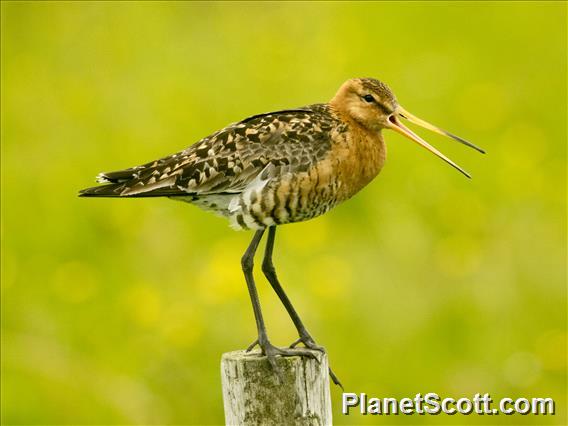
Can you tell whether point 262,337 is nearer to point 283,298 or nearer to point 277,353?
point 277,353

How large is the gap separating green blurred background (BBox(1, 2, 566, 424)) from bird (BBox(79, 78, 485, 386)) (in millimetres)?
2531

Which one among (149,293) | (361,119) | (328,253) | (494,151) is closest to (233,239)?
(328,253)

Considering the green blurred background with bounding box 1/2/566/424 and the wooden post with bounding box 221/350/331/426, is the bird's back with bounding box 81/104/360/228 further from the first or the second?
the green blurred background with bounding box 1/2/566/424

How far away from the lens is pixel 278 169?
25.3 feet

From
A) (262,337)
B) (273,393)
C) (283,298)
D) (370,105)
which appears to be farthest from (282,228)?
(273,393)

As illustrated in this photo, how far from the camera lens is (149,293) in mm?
11516

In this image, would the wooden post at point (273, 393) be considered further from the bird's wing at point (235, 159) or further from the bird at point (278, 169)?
A: the bird's wing at point (235, 159)

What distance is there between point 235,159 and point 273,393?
160 centimetres

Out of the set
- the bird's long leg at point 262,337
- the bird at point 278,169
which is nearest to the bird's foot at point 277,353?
the bird's long leg at point 262,337

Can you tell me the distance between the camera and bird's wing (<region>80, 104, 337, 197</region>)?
7742 millimetres

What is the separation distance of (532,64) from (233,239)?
7.24m

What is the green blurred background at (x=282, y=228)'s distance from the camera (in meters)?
10.8

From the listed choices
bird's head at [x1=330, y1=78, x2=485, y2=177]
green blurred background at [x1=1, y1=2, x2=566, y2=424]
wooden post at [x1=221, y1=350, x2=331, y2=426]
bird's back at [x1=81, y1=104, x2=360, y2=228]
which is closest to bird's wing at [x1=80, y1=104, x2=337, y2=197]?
bird's back at [x1=81, y1=104, x2=360, y2=228]

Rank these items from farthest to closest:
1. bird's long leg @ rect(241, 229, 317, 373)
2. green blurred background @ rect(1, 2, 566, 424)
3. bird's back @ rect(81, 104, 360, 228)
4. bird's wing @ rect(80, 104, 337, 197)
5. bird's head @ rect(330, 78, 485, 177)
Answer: green blurred background @ rect(1, 2, 566, 424)
bird's head @ rect(330, 78, 485, 177)
bird's wing @ rect(80, 104, 337, 197)
bird's back @ rect(81, 104, 360, 228)
bird's long leg @ rect(241, 229, 317, 373)
